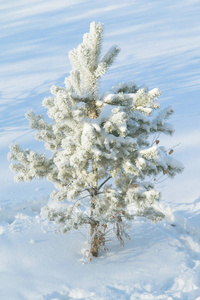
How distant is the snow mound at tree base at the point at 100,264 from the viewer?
5.08 m

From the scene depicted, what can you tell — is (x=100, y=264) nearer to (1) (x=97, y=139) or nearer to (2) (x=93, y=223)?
(2) (x=93, y=223)

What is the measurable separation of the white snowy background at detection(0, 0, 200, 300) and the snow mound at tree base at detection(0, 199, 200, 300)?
0.01 meters

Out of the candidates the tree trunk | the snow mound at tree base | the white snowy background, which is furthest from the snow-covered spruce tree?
the white snowy background

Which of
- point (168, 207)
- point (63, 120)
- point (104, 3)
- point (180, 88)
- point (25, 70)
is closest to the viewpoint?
point (63, 120)

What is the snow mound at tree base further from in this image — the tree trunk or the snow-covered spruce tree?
the snow-covered spruce tree

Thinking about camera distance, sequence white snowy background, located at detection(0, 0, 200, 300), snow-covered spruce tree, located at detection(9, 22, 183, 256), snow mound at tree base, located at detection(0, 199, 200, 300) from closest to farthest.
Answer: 1. snow-covered spruce tree, located at detection(9, 22, 183, 256)
2. snow mound at tree base, located at detection(0, 199, 200, 300)
3. white snowy background, located at detection(0, 0, 200, 300)

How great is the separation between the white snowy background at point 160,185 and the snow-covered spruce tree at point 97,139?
82 cm

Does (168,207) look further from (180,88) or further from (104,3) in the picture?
(104,3)

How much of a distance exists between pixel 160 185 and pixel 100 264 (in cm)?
359

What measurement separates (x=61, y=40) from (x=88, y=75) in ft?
60.7

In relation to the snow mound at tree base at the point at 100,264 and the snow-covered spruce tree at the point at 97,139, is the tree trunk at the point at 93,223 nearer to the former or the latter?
the snow-covered spruce tree at the point at 97,139

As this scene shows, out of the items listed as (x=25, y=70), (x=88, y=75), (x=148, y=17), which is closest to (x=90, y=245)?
(x=88, y=75)

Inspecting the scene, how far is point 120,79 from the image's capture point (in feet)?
51.4

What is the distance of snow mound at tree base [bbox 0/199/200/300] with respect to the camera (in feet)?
16.7
